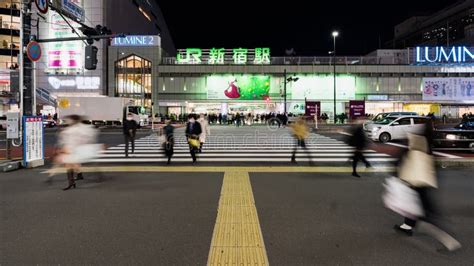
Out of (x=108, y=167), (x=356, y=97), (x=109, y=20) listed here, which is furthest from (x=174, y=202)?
(x=109, y=20)

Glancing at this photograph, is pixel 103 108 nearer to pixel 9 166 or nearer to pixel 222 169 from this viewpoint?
pixel 9 166

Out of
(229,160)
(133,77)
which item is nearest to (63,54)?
(133,77)

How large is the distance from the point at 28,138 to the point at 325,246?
9.71m

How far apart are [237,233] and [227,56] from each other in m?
51.7

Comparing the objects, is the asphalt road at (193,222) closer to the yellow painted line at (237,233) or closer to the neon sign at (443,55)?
the yellow painted line at (237,233)

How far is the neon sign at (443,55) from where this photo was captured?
171 ft

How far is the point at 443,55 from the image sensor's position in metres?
52.1

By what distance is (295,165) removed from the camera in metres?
11.8

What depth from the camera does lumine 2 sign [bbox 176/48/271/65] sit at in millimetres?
Answer: 54312

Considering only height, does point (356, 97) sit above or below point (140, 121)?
above

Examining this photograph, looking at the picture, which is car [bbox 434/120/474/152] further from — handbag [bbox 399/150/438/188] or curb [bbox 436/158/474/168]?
handbag [bbox 399/150/438/188]

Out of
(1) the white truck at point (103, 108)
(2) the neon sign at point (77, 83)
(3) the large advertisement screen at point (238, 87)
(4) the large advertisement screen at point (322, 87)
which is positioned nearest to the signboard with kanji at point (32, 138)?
(1) the white truck at point (103, 108)

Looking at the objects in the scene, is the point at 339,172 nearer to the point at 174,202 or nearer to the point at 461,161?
the point at 461,161

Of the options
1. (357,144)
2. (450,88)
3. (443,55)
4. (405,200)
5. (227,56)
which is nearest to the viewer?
(405,200)
